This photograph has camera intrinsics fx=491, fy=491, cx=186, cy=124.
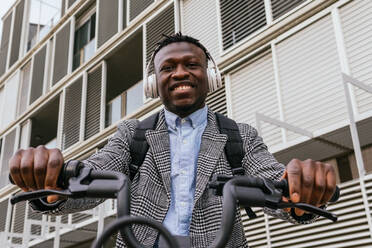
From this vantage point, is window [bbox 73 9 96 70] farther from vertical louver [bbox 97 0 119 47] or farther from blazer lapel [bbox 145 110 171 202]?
blazer lapel [bbox 145 110 171 202]

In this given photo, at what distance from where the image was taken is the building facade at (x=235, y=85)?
7.67 metres

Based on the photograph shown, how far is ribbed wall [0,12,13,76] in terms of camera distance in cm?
2162

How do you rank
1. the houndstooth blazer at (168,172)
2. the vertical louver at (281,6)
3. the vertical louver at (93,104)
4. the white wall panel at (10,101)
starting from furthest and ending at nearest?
the white wall panel at (10,101) < the vertical louver at (93,104) < the vertical louver at (281,6) < the houndstooth blazer at (168,172)

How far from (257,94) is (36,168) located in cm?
Result: 870

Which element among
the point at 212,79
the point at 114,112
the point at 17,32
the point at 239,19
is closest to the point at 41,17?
the point at 17,32

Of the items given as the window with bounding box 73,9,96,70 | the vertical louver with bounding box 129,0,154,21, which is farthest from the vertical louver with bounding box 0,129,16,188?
the vertical louver with bounding box 129,0,154,21

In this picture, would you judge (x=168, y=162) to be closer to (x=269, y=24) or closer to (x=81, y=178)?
(x=81, y=178)

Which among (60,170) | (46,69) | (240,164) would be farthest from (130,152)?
(46,69)

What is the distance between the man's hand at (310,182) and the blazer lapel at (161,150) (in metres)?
0.57

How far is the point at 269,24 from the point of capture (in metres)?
9.70

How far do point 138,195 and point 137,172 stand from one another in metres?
0.11

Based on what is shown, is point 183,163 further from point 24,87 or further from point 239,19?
point 24,87

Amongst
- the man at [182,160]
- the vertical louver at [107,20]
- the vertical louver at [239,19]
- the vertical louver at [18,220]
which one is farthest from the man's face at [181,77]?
the vertical louver at [18,220]

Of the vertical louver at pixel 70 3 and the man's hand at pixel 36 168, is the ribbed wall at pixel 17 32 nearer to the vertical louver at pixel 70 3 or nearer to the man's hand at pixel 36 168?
the vertical louver at pixel 70 3
